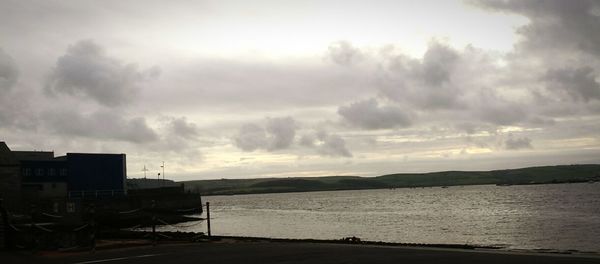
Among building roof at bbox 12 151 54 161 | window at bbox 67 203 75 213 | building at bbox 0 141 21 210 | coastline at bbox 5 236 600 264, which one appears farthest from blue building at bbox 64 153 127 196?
coastline at bbox 5 236 600 264

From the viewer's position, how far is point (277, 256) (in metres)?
15.2

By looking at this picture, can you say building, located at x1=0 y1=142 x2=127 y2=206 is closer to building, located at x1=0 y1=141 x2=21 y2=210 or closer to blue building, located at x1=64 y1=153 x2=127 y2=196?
blue building, located at x1=64 y1=153 x2=127 y2=196

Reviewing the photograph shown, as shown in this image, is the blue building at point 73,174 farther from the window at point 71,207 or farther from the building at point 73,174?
the window at point 71,207

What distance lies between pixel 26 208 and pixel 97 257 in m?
54.0

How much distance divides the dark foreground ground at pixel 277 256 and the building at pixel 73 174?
6594cm

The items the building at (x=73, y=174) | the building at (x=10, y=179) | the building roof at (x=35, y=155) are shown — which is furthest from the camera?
the building roof at (x=35, y=155)

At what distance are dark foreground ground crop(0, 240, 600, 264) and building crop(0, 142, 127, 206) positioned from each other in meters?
65.9

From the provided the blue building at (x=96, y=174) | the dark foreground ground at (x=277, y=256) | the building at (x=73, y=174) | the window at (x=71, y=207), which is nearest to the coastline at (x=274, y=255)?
the dark foreground ground at (x=277, y=256)

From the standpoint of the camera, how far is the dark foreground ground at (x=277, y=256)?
46.0ft

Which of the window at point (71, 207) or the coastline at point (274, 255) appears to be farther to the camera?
the window at point (71, 207)

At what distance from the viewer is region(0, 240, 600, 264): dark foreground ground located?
46.0 ft

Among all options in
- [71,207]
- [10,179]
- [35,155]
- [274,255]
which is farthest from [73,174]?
[274,255]

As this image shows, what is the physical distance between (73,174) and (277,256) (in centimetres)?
7593

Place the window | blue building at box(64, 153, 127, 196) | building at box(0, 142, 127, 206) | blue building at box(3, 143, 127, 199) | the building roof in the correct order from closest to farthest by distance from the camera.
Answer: the window → building at box(0, 142, 127, 206) → blue building at box(3, 143, 127, 199) → blue building at box(64, 153, 127, 196) → the building roof
